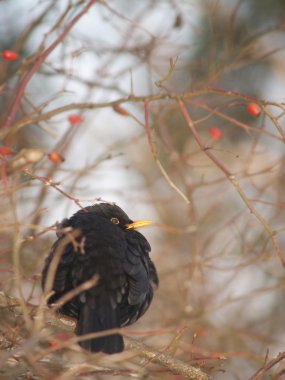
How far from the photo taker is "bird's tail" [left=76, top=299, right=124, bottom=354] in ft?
13.5

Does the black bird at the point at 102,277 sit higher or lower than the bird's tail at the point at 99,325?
higher

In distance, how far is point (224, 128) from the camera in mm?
10883

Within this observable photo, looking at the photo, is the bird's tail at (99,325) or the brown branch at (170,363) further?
Result: the brown branch at (170,363)

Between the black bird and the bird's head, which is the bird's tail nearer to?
the black bird

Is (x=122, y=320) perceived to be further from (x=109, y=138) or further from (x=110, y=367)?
(x=109, y=138)

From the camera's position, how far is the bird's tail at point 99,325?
4.13 m

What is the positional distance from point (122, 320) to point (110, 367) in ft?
2.06

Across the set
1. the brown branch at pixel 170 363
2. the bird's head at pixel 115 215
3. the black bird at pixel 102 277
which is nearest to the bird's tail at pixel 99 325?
the black bird at pixel 102 277

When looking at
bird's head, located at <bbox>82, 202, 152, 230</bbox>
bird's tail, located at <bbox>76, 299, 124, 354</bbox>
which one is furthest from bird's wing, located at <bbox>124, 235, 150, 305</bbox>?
bird's head, located at <bbox>82, 202, 152, 230</bbox>

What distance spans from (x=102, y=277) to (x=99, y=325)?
0.34 m

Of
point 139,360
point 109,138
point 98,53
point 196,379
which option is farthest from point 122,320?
point 109,138

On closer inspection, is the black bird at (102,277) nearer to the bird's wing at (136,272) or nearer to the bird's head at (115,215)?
the bird's wing at (136,272)

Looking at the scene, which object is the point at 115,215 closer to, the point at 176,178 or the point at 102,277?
the point at 102,277

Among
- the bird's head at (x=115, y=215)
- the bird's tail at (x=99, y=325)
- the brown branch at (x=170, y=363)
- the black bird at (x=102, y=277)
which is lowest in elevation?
the brown branch at (x=170, y=363)
